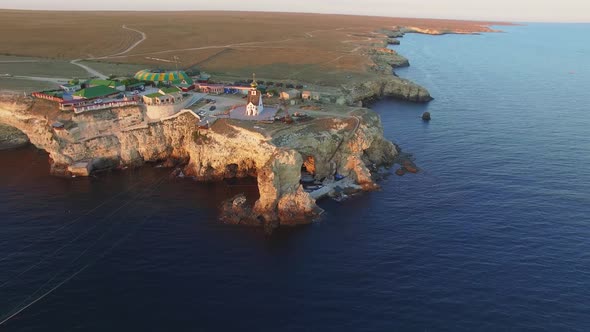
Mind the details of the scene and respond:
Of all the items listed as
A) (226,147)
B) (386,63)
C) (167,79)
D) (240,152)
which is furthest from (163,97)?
(386,63)

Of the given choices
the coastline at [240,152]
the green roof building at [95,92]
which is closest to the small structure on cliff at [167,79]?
the green roof building at [95,92]

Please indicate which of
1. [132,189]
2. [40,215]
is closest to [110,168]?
[132,189]

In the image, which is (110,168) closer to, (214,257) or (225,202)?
(225,202)

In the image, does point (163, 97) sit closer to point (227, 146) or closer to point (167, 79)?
point (167, 79)

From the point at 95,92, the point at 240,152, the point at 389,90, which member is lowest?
the point at 240,152

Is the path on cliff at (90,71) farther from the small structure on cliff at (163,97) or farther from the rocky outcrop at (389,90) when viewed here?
the rocky outcrop at (389,90)
